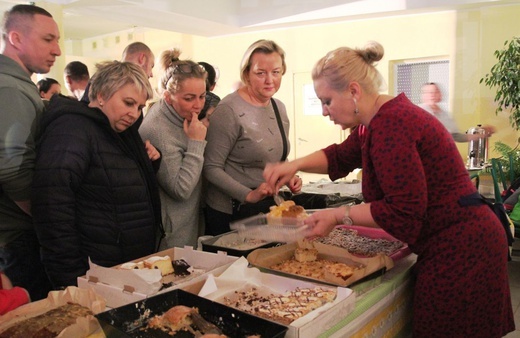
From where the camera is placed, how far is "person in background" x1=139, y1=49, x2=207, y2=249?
2020 mm

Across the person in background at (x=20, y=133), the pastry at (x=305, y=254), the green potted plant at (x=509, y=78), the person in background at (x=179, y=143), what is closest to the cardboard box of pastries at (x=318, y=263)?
the pastry at (x=305, y=254)

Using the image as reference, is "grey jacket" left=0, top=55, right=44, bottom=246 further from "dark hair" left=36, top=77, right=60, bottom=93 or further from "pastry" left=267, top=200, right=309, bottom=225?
"dark hair" left=36, top=77, right=60, bottom=93

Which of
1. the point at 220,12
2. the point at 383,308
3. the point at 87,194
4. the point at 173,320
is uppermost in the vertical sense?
the point at 220,12

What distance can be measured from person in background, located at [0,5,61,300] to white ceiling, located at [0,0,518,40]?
316 centimetres

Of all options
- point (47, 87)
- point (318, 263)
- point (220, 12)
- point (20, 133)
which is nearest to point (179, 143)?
point (20, 133)

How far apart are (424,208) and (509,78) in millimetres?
4457

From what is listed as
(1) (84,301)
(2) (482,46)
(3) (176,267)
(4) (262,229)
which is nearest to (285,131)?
(4) (262,229)

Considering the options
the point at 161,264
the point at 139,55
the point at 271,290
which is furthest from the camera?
the point at 139,55

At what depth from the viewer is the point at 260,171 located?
7.51 ft

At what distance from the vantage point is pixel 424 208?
1.36m

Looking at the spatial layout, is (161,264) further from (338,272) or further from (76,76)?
(76,76)

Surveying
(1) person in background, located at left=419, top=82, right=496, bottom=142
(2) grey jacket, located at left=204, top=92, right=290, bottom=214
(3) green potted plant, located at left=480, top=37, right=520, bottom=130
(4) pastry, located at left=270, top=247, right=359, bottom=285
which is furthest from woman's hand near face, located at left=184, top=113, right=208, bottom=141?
(3) green potted plant, located at left=480, top=37, right=520, bottom=130

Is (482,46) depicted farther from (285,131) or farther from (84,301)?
(84,301)

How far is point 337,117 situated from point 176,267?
2.37 feet
